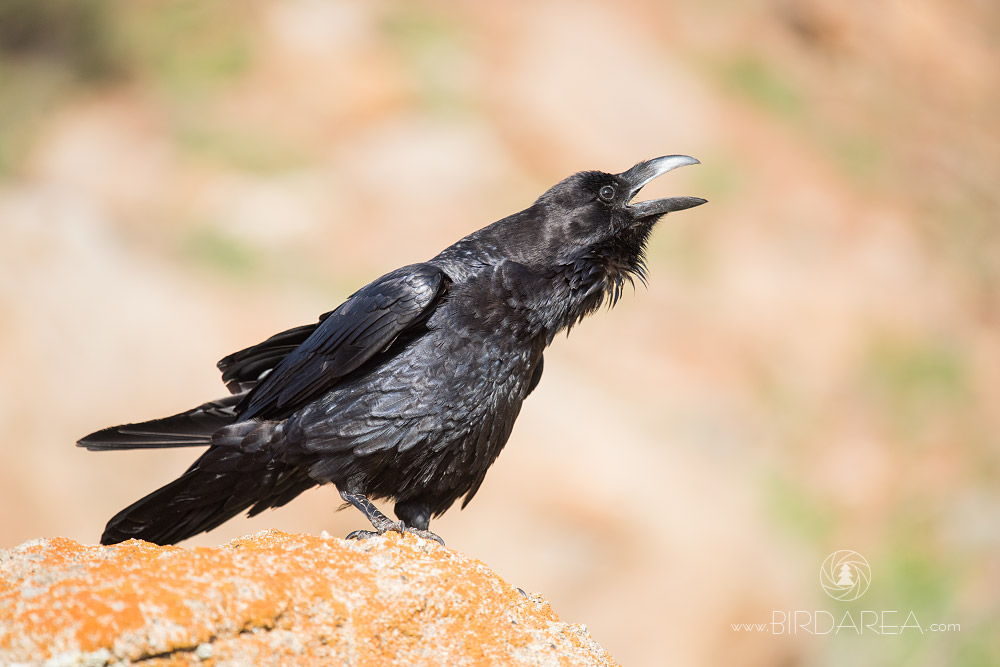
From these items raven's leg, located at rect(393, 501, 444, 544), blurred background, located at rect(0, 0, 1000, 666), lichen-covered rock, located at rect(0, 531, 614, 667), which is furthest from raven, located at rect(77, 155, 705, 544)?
blurred background, located at rect(0, 0, 1000, 666)

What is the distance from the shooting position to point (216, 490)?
4.07 metres

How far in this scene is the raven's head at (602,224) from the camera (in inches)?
170

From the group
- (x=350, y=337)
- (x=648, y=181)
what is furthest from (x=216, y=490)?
(x=648, y=181)

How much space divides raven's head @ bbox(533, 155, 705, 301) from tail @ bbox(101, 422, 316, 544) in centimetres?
152

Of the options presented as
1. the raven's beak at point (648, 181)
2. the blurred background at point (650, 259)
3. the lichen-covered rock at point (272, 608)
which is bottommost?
the lichen-covered rock at point (272, 608)

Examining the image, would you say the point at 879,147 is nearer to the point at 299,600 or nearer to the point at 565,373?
the point at 565,373

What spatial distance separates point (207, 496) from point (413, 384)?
3.72 feet

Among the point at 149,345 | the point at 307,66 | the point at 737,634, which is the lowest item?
the point at 149,345

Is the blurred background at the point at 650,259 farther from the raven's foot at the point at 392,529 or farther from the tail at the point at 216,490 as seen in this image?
the raven's foot at the point at 392,529

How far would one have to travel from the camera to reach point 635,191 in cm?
452

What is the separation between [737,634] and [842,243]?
5.50 m

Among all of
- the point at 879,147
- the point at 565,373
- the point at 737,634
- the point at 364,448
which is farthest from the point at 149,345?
the point at 879,147

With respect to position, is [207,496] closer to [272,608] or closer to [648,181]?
[272,608]

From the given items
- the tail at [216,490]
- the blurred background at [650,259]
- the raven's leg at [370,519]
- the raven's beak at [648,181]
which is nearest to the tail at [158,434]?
the tail at [216,490]
